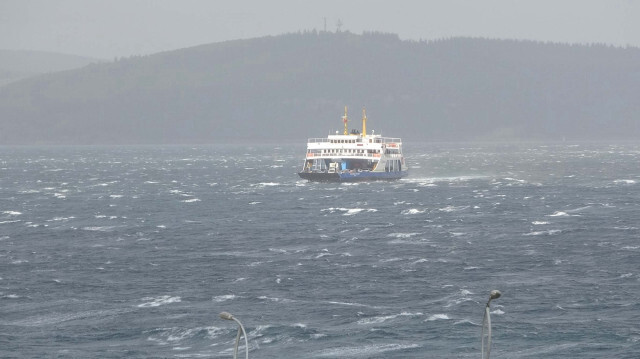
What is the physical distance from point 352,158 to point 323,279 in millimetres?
113271

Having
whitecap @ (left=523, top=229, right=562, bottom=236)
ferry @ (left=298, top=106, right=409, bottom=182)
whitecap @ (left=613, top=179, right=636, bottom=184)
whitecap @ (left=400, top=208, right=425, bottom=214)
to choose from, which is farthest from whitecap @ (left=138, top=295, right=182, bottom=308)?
whitecap @ (left=613, top=179, right=636, bottom=184)

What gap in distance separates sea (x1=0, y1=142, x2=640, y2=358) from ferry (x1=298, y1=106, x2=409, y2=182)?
43.4 metres

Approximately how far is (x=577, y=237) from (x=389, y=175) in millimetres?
91875

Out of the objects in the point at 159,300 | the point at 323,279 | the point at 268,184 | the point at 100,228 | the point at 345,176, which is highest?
the point at 159,300

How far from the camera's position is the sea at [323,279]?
205 ft

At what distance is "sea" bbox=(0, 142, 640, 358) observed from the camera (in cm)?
6244

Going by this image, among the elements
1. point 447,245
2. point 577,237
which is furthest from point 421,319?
point 577,237

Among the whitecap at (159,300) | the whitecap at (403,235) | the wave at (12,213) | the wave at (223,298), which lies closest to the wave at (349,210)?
the whitecap at (403,235)

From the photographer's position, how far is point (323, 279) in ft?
264

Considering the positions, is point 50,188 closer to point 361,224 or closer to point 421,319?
point 361,224

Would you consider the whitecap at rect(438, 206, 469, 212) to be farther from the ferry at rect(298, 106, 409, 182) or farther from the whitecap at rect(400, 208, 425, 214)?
the ferry at rect(298, 106, 409, 182)

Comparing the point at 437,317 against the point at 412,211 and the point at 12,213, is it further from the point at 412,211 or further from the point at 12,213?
the point at 12,213

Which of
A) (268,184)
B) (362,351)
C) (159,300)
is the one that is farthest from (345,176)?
(362,351)

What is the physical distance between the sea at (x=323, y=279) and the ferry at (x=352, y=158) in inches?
1708
